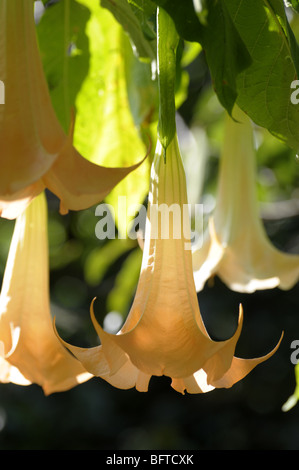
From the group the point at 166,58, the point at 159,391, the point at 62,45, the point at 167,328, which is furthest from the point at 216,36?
the point at 159,391

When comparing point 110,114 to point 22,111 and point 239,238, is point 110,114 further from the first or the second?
point 22,111

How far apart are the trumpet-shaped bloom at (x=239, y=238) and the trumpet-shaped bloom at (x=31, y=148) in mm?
434

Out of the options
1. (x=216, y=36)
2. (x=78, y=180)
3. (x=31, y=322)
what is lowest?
(x=31, y=322)

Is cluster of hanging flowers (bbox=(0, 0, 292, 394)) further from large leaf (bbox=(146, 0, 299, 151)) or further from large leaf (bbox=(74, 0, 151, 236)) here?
large leaf (bbox=(74, 0, 151, 236))

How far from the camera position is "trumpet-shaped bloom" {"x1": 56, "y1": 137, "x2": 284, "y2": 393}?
52 centimetres

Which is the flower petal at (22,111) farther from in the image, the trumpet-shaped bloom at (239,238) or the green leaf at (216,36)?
the trumpet-shaped bloom at (239,238)

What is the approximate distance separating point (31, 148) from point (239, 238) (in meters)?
0.53

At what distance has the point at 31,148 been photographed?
0.47 metres

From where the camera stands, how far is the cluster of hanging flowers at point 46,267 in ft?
1.56

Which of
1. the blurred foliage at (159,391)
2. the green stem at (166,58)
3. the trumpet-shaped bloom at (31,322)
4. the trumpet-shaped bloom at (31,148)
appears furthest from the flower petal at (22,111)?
the blurred foliage at (159,391)

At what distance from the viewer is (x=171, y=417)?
265 centimetres

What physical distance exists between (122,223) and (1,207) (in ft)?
1.60

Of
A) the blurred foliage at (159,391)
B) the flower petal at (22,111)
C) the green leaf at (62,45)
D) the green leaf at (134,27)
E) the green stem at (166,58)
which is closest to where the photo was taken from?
the flower petal at (22,111)

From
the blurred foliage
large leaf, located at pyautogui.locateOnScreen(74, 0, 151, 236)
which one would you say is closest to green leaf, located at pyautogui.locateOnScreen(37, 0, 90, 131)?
large leaf, located at pyautogui.locateOnScreen(74, 0, 151, 236)
